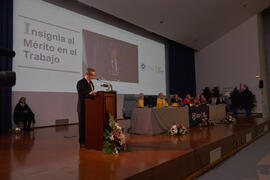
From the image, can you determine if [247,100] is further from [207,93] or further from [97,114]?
[97,114]

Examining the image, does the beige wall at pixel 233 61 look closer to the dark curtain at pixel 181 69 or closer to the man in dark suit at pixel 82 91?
the dark curtain at pixel 181 69

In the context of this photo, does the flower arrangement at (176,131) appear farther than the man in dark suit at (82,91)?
Yes

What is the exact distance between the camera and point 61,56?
232 inches

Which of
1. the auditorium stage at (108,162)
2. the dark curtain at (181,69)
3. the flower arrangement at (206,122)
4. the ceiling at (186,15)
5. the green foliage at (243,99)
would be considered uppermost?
the ceiling at (186,15)

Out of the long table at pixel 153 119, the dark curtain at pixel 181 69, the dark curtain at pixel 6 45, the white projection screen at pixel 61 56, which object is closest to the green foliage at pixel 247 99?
the dark curtain at pixel 181 69

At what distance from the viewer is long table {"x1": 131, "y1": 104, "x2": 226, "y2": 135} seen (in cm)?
402

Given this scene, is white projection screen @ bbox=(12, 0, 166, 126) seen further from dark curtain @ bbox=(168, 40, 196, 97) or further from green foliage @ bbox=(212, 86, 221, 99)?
green foliage @ bbox=(212, 86, 221, 99)

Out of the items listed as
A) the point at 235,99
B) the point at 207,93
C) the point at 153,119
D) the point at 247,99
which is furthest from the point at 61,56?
A: the point at 247,99

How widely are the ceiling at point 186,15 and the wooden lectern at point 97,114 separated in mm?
4131

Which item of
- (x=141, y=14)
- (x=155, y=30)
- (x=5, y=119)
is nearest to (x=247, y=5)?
(x=155, y=30)

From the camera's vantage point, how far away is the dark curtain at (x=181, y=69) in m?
10.2

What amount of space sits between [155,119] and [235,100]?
7.41 metres

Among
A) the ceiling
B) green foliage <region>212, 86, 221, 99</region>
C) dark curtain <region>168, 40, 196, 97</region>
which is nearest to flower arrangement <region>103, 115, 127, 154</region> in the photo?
the ceiling

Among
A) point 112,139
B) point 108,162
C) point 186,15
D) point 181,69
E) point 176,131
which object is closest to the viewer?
point 108,162
